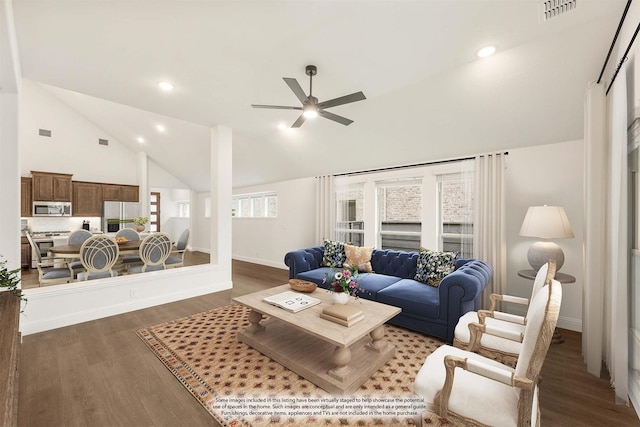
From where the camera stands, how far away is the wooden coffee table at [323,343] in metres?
2.03

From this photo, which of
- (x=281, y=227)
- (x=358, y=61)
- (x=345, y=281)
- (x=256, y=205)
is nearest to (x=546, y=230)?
(x=345, y=281)

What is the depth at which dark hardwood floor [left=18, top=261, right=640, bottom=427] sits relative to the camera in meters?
1.77

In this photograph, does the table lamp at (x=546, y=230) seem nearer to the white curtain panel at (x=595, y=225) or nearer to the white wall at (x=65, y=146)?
the white curtain panel at (x=595, y=225)

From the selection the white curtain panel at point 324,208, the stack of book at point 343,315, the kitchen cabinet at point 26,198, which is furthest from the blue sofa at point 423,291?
the kitchen cabinet at point 26,198

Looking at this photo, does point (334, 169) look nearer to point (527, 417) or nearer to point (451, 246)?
point (451, 246)

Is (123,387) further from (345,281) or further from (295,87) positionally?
(295,87)

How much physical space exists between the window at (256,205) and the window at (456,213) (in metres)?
4.04

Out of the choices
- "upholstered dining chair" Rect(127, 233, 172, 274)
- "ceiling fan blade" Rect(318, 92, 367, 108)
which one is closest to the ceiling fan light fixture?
"ceiling fan blade" Rect(318, 92, 367, 108)

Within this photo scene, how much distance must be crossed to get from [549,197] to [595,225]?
1.17m

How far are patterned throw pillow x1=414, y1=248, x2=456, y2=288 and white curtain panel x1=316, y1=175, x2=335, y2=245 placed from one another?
213cm

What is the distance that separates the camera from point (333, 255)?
4.49m

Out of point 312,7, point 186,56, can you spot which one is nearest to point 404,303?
point 312,7

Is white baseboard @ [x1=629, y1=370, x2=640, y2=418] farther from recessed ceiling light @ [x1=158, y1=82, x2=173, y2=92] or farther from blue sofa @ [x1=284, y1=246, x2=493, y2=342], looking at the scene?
recessed ceiling light @ [x1=158, y1=82, x2=173, y2=92]

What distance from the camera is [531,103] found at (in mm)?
2967
